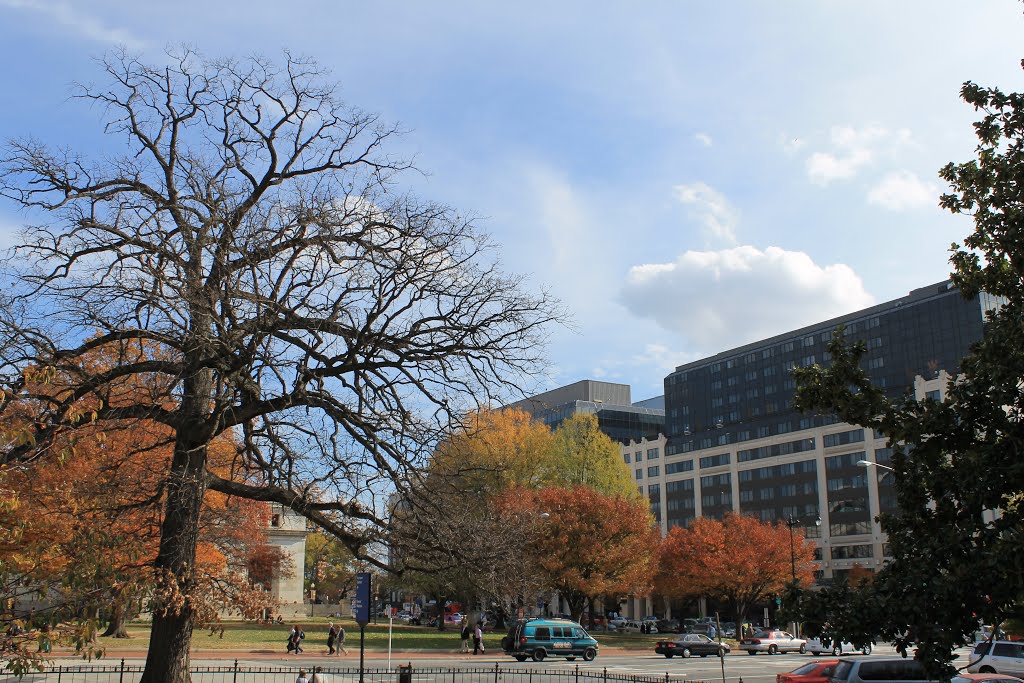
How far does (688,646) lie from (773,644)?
8.26 m

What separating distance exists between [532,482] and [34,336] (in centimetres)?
4962

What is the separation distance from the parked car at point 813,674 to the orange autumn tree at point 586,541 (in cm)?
2731

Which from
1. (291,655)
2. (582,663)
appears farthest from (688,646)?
(291,655)

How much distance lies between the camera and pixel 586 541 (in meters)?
54.3

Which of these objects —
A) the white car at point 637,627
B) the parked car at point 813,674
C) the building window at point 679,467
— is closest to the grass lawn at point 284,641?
the white car at point 637,627

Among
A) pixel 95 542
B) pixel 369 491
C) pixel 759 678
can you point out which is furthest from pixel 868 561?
pixel 95 542

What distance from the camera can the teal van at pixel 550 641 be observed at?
4319 cm

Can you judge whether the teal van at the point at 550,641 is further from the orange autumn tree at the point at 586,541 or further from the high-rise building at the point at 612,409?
the high-rise building at the point at 612,409

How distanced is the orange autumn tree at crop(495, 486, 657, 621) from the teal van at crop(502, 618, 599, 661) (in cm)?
797

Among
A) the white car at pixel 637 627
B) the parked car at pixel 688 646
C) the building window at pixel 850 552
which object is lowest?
the white car at pixel 637 627

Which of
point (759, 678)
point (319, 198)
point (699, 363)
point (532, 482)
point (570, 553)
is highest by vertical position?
point (699, 363)

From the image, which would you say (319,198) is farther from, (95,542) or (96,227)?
(95,542)

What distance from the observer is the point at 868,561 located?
90312 mm

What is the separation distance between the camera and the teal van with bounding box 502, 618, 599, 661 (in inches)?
1700
